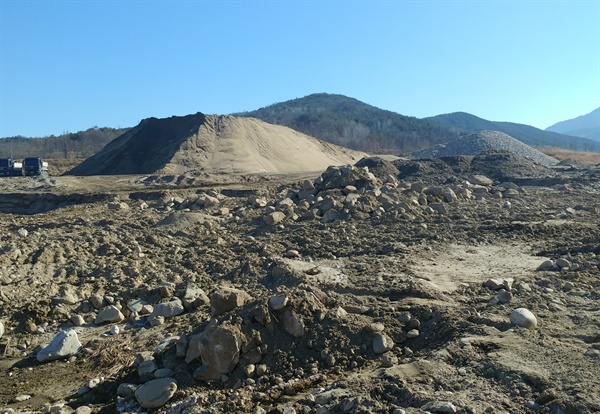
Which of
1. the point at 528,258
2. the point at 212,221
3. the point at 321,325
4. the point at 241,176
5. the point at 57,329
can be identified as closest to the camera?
the point at 321,325

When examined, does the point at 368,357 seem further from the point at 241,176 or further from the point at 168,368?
the point at 241,176

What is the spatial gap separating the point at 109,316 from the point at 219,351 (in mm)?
2580

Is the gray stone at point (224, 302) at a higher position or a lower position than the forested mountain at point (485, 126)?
lower

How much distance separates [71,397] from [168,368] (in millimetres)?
884

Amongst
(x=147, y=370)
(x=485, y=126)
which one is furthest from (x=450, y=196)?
(x=485, y=126)

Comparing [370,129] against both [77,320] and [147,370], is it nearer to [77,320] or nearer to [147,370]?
[77,320]

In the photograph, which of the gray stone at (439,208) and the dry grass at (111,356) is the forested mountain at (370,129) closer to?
the gray stone at (439,208)

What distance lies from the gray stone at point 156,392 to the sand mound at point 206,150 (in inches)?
846

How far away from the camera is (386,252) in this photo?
27.9 ft

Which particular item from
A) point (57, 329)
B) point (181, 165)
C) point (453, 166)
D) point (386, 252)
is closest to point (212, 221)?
point (386, 252)

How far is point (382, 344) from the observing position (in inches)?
177

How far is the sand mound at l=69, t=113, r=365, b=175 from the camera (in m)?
27.1

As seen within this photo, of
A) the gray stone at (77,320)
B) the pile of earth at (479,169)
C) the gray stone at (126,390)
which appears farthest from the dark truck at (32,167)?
the gray stone at (126,390)

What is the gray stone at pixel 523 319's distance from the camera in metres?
→ 4.62
